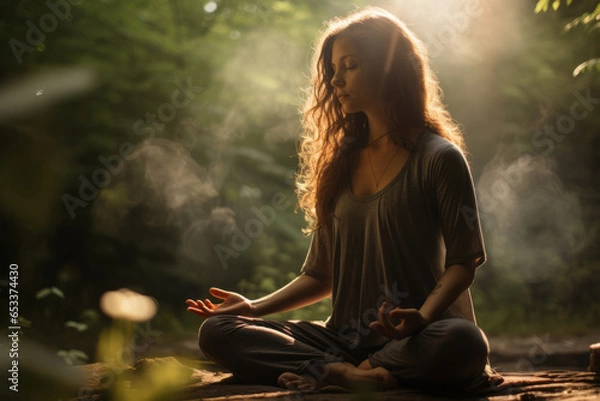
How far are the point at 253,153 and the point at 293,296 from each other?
4.67m

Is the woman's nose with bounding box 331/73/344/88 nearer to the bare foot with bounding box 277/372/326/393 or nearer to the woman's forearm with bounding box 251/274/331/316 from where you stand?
the woman's forearm with bounding box 251/274/331/316

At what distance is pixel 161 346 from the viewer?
6539 millimetres

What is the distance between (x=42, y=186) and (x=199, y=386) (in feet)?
8.93

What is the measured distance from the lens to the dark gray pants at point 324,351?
2.54 meters

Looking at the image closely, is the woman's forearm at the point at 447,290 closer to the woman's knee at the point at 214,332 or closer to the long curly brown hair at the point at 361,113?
the long curly brown hair at the point at 361,113

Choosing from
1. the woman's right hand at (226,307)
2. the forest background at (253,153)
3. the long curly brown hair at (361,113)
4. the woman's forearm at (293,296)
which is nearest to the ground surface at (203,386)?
the woman's right hand at (226,307)

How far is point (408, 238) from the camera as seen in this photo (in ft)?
9.64

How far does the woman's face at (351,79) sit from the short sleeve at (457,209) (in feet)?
1.62

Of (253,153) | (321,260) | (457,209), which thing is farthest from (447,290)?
(253,153)

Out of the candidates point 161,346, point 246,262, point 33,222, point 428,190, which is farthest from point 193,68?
A: point 33,222

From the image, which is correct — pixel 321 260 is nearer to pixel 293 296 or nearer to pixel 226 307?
pixel 293 296

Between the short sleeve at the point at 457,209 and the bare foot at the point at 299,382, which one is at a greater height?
the short sleeve at the point at 457,209

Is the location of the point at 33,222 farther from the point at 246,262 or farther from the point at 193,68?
the point at 246,262

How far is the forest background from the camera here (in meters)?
6.46
